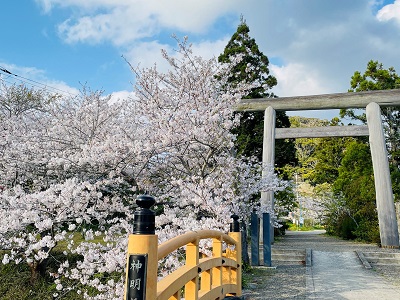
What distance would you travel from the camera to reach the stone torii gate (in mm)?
9453

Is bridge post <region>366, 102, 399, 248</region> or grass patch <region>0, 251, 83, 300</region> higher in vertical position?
bridge post <region>366, 102, 399, 248</region>

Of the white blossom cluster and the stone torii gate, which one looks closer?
the white blossom cluster

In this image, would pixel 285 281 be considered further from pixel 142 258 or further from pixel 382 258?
pixel 142 258

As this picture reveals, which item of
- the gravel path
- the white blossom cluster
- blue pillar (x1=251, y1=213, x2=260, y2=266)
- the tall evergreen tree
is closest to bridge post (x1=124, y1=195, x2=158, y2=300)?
the white blossom cluster

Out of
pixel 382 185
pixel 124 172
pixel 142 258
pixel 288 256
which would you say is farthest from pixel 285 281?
pixel 382 185

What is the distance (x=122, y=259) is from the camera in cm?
408

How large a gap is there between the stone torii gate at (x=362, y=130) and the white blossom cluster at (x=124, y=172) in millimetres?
3484

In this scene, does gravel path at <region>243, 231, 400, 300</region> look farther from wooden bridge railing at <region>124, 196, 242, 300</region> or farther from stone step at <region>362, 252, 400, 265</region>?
wooden bridge railing at <region>124, 196, 242, 300</region>

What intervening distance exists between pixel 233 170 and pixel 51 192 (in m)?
2.97

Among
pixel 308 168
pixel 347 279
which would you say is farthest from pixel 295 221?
pixel 347 279

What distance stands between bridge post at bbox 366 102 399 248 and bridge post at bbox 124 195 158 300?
934 cm

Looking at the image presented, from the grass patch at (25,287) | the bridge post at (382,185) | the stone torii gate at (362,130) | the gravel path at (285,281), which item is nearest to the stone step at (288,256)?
the gravel path at (285,281)

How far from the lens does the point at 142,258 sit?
178 centimetres

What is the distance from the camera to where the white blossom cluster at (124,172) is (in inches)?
184
